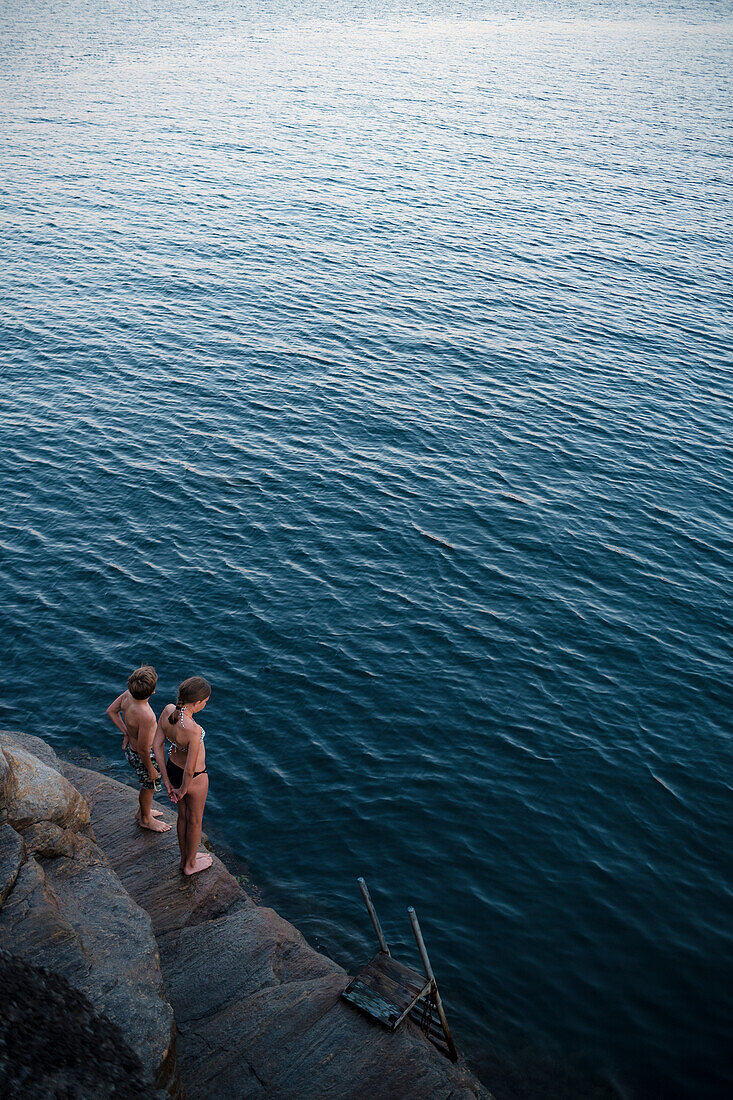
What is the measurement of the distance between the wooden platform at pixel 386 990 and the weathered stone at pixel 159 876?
8.90 ft

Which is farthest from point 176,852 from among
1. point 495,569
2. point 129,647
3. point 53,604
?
point 495,569

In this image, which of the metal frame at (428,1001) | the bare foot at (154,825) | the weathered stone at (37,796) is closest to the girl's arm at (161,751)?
the weathered stone at (37,796)

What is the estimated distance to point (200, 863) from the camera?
1407 cm

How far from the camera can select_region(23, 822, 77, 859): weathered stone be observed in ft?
40.2

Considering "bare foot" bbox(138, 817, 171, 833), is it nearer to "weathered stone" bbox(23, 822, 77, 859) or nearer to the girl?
the girl

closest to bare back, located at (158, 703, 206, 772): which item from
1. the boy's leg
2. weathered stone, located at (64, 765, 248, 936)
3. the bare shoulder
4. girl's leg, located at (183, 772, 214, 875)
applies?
girl's leg, located at (183, 772, 214, 875)

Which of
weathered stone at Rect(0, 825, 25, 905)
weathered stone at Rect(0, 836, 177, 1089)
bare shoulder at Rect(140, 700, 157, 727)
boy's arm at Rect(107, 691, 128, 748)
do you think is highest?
bare shoulder at Rect(140, 700, 157, 727)

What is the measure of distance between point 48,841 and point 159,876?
7.43 ft

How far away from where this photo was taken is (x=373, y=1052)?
11.1m

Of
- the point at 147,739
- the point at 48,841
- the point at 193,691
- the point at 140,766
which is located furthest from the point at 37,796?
the point at 193,691

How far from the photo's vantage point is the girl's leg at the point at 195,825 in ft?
41.8

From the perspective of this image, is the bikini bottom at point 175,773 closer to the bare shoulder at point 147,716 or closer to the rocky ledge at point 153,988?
the bare shoulder at point 147,716

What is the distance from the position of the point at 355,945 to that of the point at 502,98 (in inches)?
3653

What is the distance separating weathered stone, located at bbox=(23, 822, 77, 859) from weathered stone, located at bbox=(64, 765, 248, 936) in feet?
5.18
